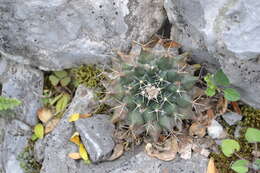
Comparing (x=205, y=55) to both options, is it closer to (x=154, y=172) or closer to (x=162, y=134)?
(x=162, y=134)

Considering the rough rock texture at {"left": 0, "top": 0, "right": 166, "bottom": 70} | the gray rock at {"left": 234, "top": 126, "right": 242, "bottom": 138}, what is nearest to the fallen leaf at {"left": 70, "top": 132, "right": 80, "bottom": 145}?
the rough rock texture at {"left": 0, "top": 0, "right": 166, "bottom": 70}

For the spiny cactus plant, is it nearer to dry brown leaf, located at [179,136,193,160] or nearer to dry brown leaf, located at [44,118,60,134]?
dry brown leaf, located at [179,136,193,160]

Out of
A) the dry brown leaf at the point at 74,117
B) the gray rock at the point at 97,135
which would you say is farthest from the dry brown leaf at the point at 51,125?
the gray rock at the point at 97,135

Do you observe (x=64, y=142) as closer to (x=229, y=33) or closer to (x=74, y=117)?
(x=74, y=117)

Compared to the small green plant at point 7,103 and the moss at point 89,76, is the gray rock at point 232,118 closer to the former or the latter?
the moss at point 89,76

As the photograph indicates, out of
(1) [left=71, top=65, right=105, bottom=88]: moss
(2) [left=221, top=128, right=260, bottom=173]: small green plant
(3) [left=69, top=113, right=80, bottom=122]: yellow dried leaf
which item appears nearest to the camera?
(2) [left=221, top=128, right=260, bottom=173]: small green plant

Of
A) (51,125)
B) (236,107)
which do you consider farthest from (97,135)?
(236,107)

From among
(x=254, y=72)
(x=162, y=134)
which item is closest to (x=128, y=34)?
(x=162, y=134)
